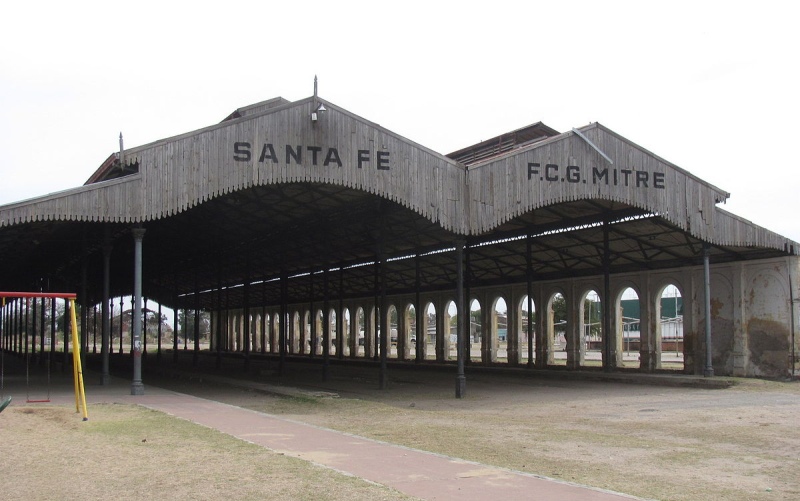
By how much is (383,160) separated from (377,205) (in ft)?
14.5

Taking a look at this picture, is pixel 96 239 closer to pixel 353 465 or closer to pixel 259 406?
pixel 259 406

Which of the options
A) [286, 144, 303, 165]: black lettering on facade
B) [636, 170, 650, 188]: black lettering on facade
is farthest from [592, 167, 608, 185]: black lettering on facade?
[286, 144, 303, 165]: black lettering on facade

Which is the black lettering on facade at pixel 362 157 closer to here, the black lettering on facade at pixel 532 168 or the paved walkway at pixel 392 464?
the black lettering on facade at pixel 532 168

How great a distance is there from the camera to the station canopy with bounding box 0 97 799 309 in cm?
1966

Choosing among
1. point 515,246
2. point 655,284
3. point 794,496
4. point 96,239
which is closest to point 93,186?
point 96,239

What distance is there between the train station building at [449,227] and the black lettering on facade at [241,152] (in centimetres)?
4

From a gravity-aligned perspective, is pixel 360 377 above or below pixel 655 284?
below

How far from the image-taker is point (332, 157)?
20641 mm

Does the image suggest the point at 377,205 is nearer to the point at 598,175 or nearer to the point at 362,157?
the point at 362,157

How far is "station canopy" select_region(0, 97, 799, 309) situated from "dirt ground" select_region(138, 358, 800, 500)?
5.27m

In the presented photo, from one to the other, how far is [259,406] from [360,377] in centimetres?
1426

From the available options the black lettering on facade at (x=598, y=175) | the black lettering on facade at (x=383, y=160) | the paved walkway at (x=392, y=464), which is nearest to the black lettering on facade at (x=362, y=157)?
the black lettering on facade at (x=383, y=160)

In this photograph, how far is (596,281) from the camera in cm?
3509

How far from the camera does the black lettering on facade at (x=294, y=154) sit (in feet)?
66.5
